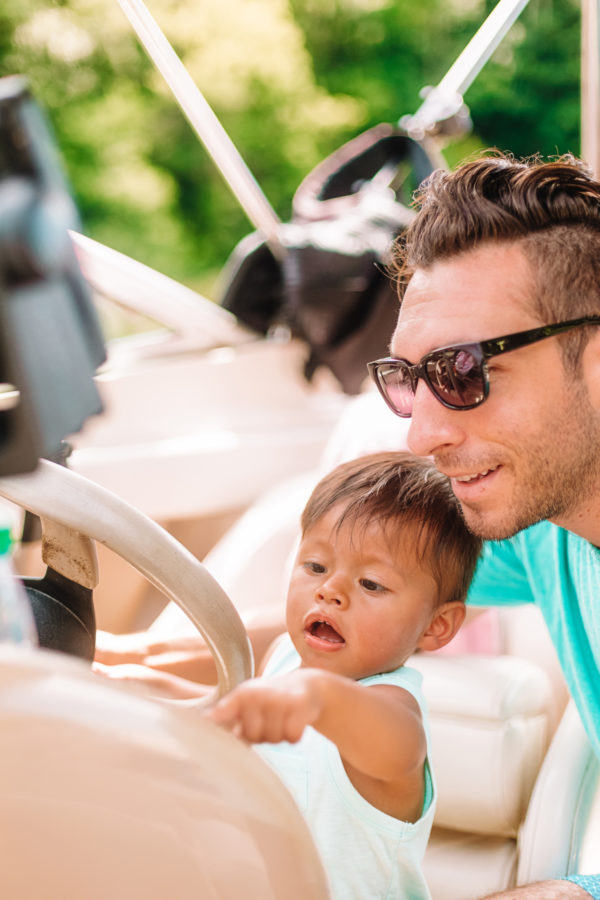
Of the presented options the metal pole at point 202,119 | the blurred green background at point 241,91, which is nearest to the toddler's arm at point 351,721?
the metal pole at point 202,119

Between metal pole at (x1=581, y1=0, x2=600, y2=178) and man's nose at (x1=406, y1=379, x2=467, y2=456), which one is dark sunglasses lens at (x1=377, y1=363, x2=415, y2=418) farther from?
metal pole at (x1=581, y1=0, x2=600, y2=178)

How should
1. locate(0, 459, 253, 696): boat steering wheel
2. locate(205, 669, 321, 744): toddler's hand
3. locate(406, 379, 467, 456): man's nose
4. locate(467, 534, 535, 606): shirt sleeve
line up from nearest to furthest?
locate(205, 669, 321, 744): toddler's hand < locate(0, 459, 253, 696): boat steering wheel < locate(406, 379, 467, 456): man's nose < locate(467, 534, 535, 606): shirt sleeve

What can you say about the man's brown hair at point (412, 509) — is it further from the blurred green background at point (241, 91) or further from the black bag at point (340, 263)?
the blurred green background at point (241, 91)

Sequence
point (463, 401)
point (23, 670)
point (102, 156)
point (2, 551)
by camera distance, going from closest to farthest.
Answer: point (23, 670) < point (2, 551) < point (463, 401) < point (102, 156)

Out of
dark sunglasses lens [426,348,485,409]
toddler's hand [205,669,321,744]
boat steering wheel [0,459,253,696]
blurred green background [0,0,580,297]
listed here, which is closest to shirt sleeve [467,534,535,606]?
dark sunglasses lens [426,348,485,409]

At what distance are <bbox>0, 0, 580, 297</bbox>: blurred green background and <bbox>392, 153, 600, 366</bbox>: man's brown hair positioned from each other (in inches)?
159

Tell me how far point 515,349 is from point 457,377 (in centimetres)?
8

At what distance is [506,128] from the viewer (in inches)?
229

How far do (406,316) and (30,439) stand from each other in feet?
2.17

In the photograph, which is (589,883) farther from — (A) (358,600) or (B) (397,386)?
(B) (397,386)

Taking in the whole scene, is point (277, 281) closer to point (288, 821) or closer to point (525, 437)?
point (525, 437)

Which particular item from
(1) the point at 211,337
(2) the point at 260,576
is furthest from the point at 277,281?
(2) the point at 260,576

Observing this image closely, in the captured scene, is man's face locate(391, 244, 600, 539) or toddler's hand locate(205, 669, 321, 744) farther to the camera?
man's face locate(391, 244, 600, 539)

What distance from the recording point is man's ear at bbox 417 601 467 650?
3.63 feet
